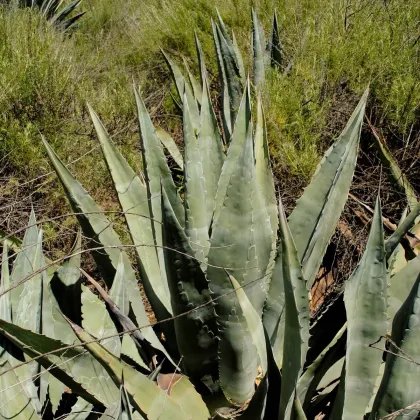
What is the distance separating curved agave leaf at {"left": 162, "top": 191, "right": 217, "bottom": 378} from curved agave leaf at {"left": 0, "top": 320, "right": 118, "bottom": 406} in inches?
9.3

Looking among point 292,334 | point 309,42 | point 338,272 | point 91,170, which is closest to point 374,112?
point 309,42

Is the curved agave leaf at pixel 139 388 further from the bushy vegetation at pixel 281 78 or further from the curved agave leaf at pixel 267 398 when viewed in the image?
the bushy vegetation at pixel 281 78

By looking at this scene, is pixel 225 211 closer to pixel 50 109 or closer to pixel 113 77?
pixel 50 109

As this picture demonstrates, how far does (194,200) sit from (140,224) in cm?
35

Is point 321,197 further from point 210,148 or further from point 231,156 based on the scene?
point 210,148

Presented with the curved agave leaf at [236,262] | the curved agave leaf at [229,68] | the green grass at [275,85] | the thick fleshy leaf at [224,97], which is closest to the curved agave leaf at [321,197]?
the curved agave leaf at [236,262]

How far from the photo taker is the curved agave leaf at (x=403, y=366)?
1140mm

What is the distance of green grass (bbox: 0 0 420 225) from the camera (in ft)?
11.0

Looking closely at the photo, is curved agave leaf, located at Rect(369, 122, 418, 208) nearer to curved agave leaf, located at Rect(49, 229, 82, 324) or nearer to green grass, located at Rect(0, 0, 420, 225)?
green grass, located at Rect(0, 0, 420, 225)

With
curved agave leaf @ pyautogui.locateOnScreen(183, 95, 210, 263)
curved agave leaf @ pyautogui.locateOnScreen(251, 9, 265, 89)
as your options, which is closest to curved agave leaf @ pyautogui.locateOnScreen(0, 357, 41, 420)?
curved agave leaf @ pyautogui.locateOnScreen(183, 95, 210, 263)

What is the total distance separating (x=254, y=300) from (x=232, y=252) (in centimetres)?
20

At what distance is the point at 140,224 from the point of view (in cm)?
191

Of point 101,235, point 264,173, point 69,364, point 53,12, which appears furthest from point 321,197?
point 53,12

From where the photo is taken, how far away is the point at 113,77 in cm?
515
